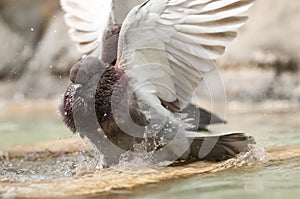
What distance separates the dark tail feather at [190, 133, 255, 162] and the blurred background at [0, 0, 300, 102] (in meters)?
4.34

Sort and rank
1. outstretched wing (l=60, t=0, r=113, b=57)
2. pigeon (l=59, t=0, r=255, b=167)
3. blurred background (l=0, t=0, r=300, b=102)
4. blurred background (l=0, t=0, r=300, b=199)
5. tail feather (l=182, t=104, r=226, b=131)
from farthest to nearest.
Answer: blurred background (l=0, t=0, r=300, b=102)
outstretched wing (l=60, t=0, r=113, b=57)
tail feather (l=182, t=104, r=226, b=131)
pigeon (l=59, t=0, r=255, b=167)
blurred background (l=0, t=0, r=300, b=199)

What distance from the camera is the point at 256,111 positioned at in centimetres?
776

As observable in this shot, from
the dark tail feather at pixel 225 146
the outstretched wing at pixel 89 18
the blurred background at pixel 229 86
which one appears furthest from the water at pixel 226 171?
the outstretched wing at pixel 89 18

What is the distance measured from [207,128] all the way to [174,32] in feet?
3.47

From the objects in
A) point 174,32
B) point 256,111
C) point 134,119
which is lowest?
point 256,111

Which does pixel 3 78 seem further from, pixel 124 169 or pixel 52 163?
pixel 124 169

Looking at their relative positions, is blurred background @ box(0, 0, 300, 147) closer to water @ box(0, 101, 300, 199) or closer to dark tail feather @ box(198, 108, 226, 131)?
water @ box(0, 101, 300, 199)

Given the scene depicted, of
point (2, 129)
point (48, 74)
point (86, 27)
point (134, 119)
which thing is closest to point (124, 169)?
point (134, 119)

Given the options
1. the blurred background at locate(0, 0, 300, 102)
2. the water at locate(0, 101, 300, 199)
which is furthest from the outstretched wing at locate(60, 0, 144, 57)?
the blurred background at locate(0, 0, 300, 102)

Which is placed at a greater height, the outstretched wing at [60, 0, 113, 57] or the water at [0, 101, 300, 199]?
the outstretched wing at [60, 0, 113, 57]

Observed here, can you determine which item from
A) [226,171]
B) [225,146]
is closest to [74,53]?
[225,146]

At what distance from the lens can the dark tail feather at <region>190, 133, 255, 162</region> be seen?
4.12 m

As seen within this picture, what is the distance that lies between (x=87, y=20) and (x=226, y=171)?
93.2 inches

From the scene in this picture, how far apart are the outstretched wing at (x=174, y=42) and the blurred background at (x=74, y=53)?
4165mm
